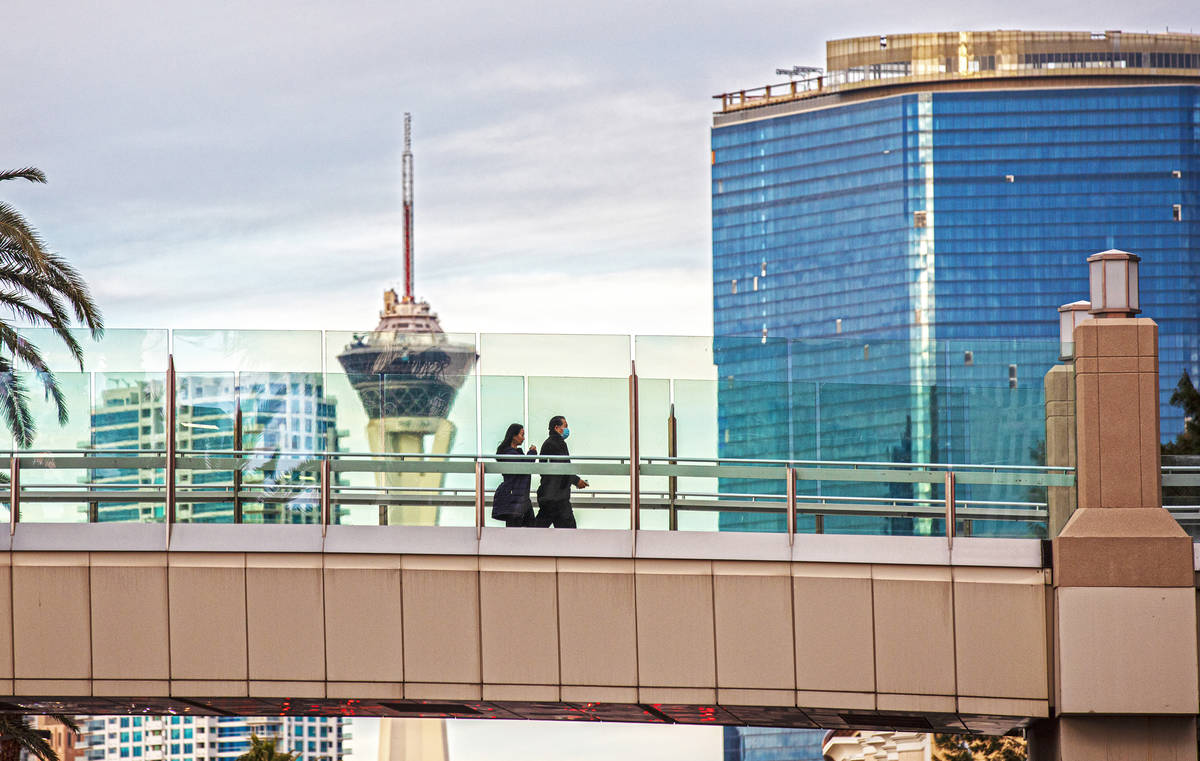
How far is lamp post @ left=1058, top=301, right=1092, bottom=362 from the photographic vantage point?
19062mm

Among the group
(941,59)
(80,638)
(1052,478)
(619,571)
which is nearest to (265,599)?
(80,638)

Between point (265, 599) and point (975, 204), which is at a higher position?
point (975, 204)

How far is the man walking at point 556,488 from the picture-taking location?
19.2 metres

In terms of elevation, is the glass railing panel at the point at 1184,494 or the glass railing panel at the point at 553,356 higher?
the glass railing panel at the point at 553,356

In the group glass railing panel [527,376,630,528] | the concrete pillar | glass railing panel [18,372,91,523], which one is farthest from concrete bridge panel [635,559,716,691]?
glass railing panel [18,372,91,523]

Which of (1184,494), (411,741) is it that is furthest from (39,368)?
(411,741)

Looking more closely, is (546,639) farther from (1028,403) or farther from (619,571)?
(1028,403)

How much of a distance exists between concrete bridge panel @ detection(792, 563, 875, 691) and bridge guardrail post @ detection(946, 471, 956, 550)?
959mm

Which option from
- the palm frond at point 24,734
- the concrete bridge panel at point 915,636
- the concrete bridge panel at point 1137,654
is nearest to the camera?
the concrete bridge panel at point 1137,654

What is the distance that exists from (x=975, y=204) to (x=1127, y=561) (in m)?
140

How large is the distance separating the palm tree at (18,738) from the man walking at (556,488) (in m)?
9.20

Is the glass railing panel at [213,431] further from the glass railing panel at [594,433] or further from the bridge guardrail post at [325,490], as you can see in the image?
the glass railing panel at [594,433]

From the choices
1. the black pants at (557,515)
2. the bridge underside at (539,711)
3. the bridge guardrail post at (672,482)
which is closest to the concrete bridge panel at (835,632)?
the bridge underside at (539,711)

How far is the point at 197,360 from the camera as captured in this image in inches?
777
